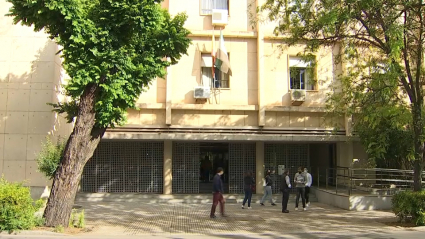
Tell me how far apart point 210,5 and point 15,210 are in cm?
1196

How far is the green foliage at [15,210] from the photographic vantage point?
9.59 m

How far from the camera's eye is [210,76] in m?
17.4

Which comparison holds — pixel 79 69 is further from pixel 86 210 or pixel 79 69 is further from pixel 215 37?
pixel 215 37

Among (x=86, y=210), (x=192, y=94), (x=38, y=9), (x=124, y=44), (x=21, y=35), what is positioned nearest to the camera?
(x=38, y=9)

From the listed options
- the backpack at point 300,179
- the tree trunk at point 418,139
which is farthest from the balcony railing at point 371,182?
the tree trunk at point 418,139

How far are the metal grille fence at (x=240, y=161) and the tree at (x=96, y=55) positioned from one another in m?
8.25

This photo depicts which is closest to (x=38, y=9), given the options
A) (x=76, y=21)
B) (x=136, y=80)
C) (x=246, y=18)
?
(x=76, y=21)

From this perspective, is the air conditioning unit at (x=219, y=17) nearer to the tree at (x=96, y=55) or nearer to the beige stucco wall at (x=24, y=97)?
the tree at (x=96, y=55)

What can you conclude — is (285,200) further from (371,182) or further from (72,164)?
(72,164)

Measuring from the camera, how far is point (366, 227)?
11.2m

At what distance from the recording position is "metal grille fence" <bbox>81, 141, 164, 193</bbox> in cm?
1745

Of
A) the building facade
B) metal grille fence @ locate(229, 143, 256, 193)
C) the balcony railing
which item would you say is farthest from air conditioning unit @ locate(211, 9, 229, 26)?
the balcony railing

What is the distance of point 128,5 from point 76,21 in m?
1.36

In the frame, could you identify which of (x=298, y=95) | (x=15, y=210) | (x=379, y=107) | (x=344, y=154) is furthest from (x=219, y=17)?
(x=15, y=210)
